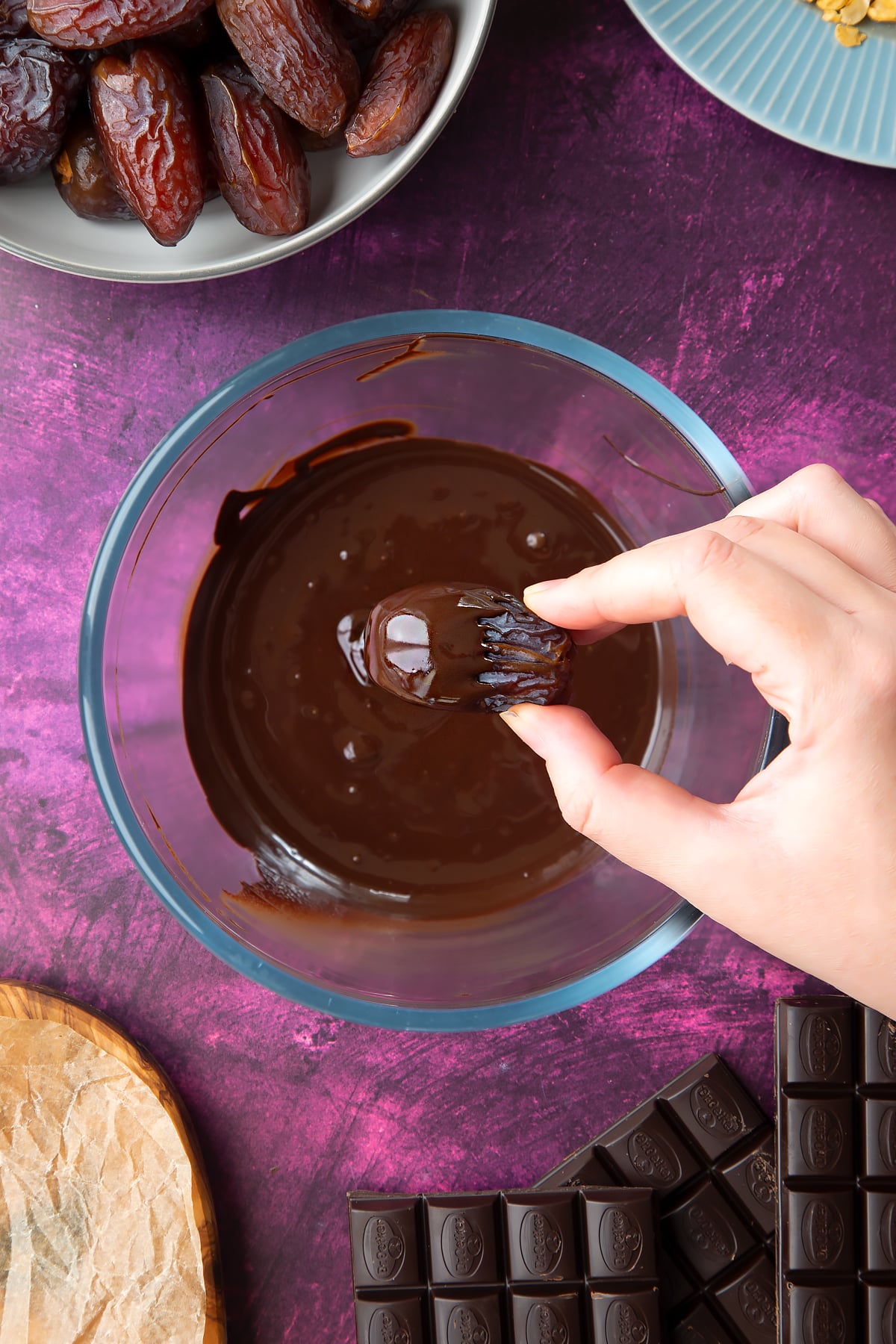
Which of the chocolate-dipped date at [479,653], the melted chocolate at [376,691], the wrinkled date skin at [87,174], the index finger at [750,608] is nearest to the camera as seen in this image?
the index finger at [750,608]

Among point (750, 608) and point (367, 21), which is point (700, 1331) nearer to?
point (750, 608)

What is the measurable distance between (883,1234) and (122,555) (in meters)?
1.29

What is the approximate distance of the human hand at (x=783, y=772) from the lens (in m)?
0.83

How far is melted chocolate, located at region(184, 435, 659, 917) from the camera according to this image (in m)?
1.20

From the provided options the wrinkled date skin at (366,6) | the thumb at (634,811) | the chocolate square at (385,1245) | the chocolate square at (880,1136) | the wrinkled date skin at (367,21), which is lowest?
the chocolate square at (385,1245)

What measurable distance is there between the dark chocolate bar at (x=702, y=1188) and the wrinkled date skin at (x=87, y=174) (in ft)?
4.24

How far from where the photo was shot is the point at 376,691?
1192 millimetres

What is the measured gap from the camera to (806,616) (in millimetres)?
830

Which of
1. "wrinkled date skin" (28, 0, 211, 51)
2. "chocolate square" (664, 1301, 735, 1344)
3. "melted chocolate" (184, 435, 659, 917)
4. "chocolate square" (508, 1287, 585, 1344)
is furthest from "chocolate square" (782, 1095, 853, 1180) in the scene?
"wrinkled date skin" (28, 0, 211, 51)

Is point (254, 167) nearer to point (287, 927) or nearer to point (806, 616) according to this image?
point (806, 616)

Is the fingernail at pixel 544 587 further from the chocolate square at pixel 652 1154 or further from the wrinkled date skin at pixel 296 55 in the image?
the chocolate square at pixel 652 1154

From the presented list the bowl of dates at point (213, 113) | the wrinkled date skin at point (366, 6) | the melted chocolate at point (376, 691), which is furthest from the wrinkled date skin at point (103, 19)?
A: the melted chocolate at point (376, 691)

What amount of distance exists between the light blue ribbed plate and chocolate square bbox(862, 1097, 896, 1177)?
47.1 inches

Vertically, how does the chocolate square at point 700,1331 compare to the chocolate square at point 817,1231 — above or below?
below
